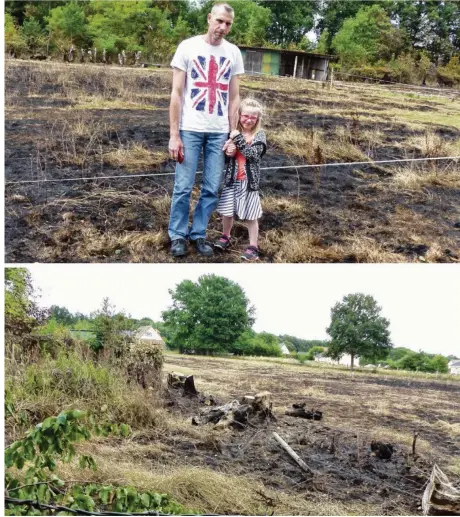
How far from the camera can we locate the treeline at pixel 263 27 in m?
6.74

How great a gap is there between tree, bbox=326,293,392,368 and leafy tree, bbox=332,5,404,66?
2.94 meters

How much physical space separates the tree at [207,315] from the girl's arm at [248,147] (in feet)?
2.81

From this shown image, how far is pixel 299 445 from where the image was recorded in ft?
16.6

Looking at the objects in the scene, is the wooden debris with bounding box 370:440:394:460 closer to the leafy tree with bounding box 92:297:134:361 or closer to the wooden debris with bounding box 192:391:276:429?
the wooden debris with bounding box 192:391:276:429

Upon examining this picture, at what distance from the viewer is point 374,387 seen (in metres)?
5.45

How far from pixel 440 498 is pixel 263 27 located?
13.6ft

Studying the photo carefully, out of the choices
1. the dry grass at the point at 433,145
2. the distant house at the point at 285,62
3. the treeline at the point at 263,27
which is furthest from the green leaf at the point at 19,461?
the dry grass at the point at 433,145

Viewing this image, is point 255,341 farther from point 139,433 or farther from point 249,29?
point 249,29

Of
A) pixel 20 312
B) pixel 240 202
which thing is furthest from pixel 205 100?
pixel 20 312

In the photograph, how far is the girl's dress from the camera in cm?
514

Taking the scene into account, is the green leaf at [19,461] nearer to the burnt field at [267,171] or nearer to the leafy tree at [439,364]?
the burnt field at [267,171]

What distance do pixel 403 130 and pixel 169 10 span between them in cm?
309

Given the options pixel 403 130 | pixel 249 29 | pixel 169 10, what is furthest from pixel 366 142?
pixel 169 10

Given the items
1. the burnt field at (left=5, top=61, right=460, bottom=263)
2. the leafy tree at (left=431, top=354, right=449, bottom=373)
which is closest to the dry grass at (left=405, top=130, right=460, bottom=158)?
the burnt field at (left=5, top=61, right=460, bottom=263)
